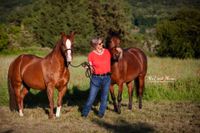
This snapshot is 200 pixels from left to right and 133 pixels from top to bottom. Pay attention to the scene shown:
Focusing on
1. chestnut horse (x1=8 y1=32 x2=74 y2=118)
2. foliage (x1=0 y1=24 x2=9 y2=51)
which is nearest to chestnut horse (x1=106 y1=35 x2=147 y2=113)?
chestnut horse (x1=8 y1=32 x2=74 y2=118)

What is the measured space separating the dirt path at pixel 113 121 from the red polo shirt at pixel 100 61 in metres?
1.23

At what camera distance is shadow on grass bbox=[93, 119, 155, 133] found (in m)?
8.20

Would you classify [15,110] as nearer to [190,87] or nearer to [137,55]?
[137,55]

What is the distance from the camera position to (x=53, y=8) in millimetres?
47062

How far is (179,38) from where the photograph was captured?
3884cm

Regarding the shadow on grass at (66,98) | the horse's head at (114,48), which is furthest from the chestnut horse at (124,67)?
the shadow on grass at (66,98)

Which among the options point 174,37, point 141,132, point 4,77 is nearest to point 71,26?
point 174,37

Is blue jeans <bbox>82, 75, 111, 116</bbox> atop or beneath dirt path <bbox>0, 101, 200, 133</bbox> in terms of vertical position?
atop

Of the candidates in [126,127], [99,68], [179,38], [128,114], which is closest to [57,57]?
[99,68]

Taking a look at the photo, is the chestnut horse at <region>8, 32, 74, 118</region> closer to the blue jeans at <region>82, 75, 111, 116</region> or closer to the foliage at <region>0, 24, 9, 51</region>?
the blue jeans at <region>82, 75, 111, 116</region>

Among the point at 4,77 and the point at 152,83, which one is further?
the point at 4,77

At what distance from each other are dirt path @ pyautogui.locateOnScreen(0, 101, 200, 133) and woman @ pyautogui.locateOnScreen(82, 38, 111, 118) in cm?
57

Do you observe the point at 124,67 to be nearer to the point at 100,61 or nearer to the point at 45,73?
the point at 100,61

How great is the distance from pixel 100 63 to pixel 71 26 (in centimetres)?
3680
